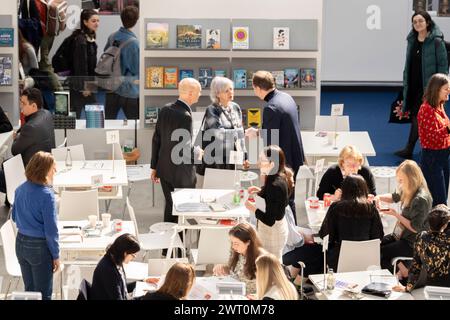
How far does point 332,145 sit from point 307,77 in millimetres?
1765

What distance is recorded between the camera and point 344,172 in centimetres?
944

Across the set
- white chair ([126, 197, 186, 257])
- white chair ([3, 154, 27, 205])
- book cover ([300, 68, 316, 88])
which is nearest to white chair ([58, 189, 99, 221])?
white chair ([126, 197, 186, 257])

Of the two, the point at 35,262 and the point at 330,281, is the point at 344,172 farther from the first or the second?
the point at 35,262

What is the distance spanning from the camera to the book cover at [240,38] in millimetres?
13102

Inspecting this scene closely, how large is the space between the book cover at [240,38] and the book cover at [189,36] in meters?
0.47

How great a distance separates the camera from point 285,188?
8.40 metres

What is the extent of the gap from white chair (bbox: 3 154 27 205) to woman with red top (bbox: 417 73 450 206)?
14.3 ft

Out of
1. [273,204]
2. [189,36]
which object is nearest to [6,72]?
[189,36]

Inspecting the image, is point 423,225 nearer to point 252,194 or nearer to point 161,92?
point 252,194

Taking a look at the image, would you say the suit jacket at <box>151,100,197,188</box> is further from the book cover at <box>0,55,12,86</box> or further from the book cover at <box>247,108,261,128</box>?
the book cover at <box>0,55,12,86</box>

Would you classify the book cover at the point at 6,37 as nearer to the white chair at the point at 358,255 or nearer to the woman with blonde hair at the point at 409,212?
the woman with blonde hair at the point at 409,212

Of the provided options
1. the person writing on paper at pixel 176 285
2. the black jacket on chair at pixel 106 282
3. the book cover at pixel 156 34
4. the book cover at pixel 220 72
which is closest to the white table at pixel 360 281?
the person writing on paper at pixel 176 285
